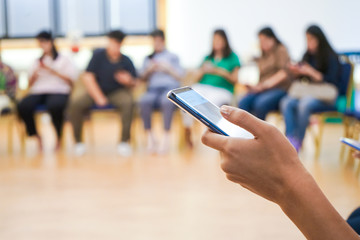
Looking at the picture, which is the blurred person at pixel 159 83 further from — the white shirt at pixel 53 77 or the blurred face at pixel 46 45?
the blurred face at pixel 46 45

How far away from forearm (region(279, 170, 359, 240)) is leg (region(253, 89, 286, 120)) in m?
3.61

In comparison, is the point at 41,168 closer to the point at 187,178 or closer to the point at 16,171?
the point at 16,171

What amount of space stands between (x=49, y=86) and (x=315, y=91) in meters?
2.40

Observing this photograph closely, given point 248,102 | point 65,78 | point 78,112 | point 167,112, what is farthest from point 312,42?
point 65,78

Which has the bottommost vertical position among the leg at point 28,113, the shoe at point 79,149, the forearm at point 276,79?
the shoe at point 79,149

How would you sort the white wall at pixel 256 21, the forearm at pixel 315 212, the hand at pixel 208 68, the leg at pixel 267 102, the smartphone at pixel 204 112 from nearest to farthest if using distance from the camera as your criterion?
1. the forearm at pixel 315 212
2. the smartphone at pixel 204 112
3. the leg at pixel 267 102
4. the hand at pixel 208 68
5. the white wall at pixel 256 21

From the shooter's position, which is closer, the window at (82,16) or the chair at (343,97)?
the chair at (343,97)

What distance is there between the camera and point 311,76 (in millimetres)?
4023

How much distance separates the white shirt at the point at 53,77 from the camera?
15.3 feet

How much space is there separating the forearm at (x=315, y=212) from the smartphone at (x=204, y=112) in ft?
0.40

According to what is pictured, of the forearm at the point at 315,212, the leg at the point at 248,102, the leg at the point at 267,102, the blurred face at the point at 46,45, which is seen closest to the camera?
the forearm at the point at 315,212

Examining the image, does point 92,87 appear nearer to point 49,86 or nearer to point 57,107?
point 57,107

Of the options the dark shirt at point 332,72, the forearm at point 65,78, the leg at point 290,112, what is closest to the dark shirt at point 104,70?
the forearm at point 65,78

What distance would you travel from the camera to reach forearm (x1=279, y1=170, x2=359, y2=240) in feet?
2.25
